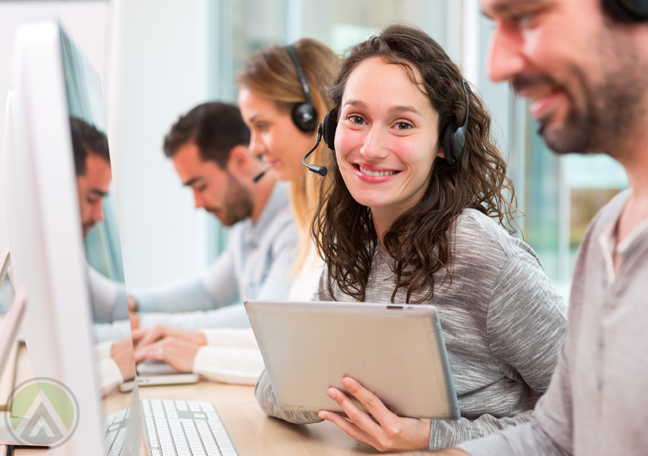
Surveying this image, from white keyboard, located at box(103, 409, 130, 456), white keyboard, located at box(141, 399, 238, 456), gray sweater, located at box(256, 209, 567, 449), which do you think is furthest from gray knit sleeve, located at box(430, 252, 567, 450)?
white keyboard, located at box(103, 409, 130, 456)

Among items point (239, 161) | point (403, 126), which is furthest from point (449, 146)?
point (239, 161)

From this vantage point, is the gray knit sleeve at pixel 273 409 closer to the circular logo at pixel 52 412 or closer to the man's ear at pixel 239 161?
the circular logo at pixel 52 412

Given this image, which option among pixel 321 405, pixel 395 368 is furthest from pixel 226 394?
pixel 395 368

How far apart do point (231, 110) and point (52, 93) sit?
67.9 inches

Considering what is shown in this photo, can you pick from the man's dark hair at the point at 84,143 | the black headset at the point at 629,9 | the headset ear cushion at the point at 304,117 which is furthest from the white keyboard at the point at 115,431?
the headset ear cushion at the point at 304,117

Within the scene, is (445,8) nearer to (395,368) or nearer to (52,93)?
(395,368)

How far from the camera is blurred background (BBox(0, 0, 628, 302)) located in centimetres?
253

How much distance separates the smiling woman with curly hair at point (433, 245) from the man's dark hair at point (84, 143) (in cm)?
43

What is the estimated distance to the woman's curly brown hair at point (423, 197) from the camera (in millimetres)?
941

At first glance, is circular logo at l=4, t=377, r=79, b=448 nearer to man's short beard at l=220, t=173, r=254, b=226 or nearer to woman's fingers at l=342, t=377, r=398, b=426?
woman's fingers at l=342, t=377, r=398, b=426

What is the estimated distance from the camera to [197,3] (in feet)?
8.68

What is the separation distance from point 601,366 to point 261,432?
578mm

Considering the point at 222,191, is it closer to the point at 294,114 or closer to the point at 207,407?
the point at 294,114

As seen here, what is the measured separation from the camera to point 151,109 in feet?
8.53
